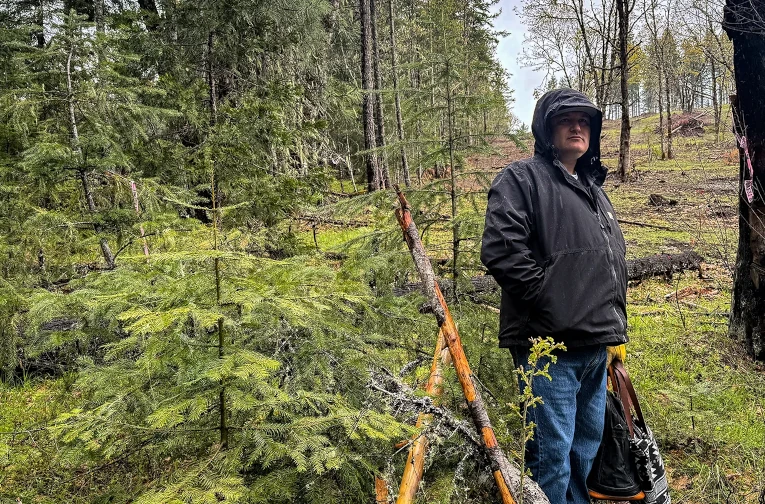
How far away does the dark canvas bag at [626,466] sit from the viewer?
2504mm

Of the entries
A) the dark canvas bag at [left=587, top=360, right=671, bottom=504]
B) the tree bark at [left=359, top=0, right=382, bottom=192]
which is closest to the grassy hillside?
the dark canvas bag at [left=587, top=360, right=671, bottom=504]

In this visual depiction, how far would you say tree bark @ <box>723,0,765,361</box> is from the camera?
446cm

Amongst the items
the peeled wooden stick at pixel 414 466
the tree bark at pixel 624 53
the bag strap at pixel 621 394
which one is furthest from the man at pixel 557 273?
the tree bark at pixel 624 53

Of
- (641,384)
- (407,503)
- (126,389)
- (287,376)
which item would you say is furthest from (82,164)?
(641,384)

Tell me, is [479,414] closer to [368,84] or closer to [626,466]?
[626,466]

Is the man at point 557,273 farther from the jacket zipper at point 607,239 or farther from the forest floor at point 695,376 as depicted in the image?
the forest floor at point 695,376

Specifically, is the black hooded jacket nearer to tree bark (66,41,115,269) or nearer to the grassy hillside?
the grassy hillside

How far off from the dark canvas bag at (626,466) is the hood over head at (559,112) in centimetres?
148

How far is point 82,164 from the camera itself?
4.61 m

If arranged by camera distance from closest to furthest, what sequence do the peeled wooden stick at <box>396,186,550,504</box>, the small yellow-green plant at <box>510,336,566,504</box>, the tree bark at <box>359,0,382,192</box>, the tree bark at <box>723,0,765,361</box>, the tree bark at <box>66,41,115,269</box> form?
the small yellow-green plant at <box>510,336,566,504</box>
the peeled wooden stick at <box>396,186,550,504</box>
the tree bark at <box>723,0,765,361</box>
the tree bark at <box>66,41,115,269</box>
the tree bark at <box>359,0,382,192</box>

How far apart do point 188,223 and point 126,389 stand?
10.2 feet

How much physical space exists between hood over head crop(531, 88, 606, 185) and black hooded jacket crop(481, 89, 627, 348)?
1 cm

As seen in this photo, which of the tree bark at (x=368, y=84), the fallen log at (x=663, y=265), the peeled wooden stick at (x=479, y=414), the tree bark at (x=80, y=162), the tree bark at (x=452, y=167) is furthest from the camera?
the tree bark at (x=368, y=84)

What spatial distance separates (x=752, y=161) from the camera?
4.61 meters
